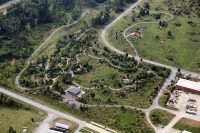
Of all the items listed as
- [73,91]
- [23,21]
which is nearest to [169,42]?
[73,91]

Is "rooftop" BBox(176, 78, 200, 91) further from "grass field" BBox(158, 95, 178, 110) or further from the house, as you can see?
the house

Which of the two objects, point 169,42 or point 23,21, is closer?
point 169,42

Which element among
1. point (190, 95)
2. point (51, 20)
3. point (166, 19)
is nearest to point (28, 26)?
point (51, 20)

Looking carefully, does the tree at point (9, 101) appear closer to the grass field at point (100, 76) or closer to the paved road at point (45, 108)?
the paved road at point (45, 108)

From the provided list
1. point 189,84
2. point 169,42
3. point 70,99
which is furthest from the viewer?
point 169,42

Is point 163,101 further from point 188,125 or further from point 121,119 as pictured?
point 121,119

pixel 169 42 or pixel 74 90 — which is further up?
pixel 74 90

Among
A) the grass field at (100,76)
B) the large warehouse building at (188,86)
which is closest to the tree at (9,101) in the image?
the grass field at (100,76)
